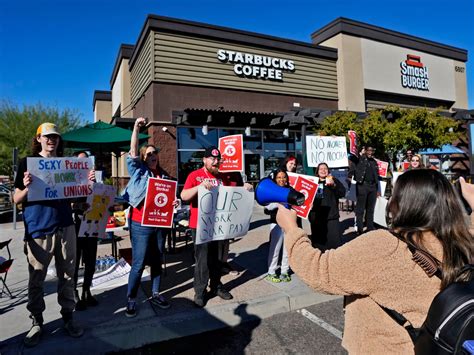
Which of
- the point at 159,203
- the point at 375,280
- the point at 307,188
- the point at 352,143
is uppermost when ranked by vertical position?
the point at 352,143

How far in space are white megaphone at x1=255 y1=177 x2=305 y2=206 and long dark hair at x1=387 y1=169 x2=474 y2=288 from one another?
46 centimetres

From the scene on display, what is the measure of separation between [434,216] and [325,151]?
20.9 feet

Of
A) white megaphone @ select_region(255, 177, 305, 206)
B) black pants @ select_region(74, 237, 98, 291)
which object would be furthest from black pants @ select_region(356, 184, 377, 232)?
white megaphone @ select_region(255, 177, 305, 206)

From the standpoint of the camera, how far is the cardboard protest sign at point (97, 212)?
4230 mm

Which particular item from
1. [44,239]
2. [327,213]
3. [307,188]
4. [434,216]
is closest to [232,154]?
[307,188]

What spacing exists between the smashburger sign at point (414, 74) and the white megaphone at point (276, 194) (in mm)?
20380

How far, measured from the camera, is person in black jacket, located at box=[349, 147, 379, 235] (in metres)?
7.90

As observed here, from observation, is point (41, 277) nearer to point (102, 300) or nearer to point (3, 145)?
point (102, 300)

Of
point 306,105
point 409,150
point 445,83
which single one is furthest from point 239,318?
point 445,83

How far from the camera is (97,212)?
440 centimetres

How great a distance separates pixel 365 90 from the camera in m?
18.2

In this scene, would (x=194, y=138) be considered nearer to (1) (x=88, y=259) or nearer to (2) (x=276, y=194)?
(1) (x=88, y=259)

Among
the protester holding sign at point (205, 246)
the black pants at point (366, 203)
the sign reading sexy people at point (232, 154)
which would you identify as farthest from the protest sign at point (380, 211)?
the protester holding sign at point (205, 246)

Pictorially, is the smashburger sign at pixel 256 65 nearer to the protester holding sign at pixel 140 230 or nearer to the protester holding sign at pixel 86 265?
the protester holding sign at pixel 140 230
